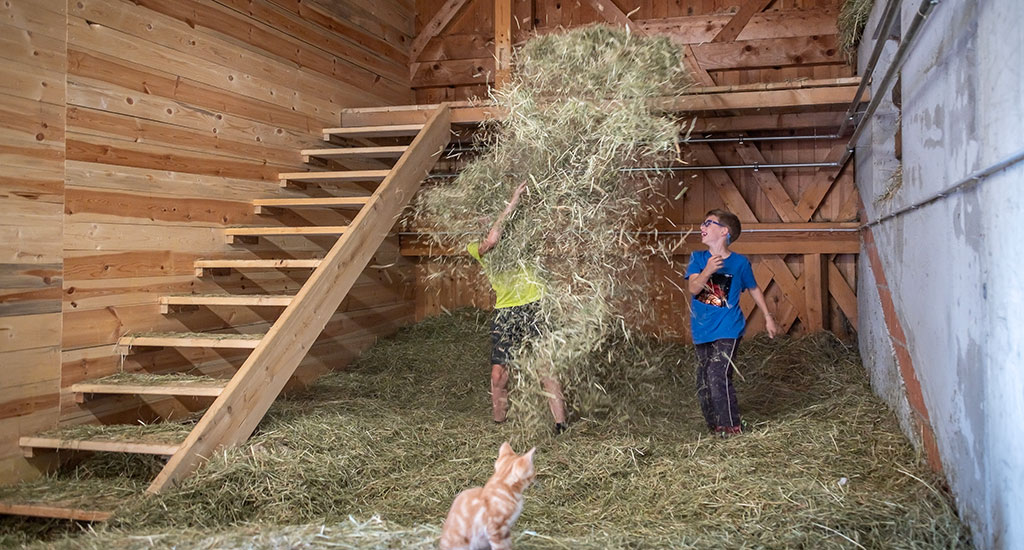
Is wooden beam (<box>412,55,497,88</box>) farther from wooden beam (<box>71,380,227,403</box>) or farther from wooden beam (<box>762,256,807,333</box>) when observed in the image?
wooden beam (<box>71,380,227,403</box>)

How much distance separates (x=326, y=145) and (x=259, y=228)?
5.59 ft

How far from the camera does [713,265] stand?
4.45 m

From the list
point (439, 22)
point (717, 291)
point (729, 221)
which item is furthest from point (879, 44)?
point (439, 22)

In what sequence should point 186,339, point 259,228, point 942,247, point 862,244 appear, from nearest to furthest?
point 942,247, point 186,339, point 259,228, point 862,244

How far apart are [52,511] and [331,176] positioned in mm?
3010

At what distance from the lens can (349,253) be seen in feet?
16.2

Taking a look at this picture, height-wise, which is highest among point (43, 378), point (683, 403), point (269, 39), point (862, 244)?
point (269, 39)

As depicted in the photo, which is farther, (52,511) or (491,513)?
(52,511)

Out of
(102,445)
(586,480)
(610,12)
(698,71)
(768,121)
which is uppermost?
(610,12)

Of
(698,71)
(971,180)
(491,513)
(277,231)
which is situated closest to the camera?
(491,513)

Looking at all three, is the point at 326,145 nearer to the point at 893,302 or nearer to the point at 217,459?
the point at 217,459

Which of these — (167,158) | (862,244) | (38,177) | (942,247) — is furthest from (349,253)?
(862,244)

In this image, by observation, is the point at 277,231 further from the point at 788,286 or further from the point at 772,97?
the point at 788,286

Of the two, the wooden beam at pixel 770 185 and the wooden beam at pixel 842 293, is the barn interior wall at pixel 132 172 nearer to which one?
the wooden beam at pixel 770 185
